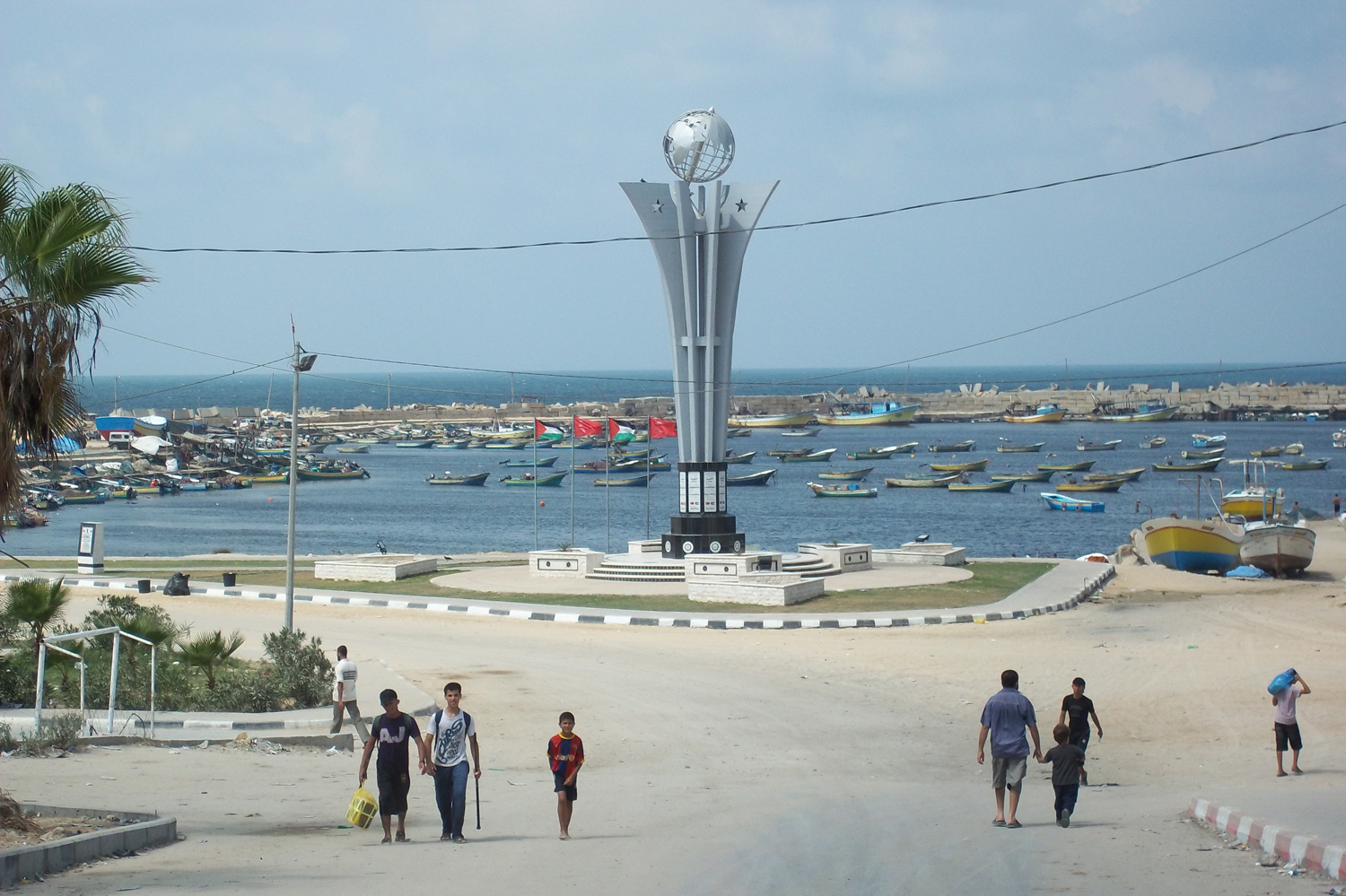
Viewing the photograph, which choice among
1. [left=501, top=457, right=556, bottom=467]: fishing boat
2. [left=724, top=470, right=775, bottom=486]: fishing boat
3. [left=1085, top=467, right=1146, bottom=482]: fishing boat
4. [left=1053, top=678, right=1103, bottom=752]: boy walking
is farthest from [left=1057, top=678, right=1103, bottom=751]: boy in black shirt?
[left=501, top=457, right=556, bottom=467]: fishing boat

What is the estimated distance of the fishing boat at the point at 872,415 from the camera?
178 metres

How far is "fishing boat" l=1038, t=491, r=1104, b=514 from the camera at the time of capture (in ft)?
263

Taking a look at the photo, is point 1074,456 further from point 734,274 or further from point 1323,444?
point 734,274

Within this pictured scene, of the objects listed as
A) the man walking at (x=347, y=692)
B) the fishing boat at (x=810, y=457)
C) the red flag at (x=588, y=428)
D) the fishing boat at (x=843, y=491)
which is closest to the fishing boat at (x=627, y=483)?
the fishing boat at (x=843, y=491)

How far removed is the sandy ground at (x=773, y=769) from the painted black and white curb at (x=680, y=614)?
0.66 m

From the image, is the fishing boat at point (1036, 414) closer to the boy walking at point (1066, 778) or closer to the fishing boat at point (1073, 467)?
the fishing boat at point (1073, 467)

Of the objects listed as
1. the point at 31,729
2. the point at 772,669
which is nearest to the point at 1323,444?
the point at 772,669

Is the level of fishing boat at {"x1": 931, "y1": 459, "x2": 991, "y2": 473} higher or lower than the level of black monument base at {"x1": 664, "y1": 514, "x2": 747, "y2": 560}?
higher

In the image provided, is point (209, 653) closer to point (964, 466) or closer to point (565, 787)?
point (565, 787)

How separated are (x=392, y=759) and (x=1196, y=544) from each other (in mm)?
33333

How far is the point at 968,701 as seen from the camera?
18.3m

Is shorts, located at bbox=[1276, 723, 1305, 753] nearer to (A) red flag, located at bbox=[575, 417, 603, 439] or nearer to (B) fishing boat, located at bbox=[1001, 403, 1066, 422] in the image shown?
(A) red flag, located at bbox=[575, 417, 603, 439]

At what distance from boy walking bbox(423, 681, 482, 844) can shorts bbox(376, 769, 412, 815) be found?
0.24 m

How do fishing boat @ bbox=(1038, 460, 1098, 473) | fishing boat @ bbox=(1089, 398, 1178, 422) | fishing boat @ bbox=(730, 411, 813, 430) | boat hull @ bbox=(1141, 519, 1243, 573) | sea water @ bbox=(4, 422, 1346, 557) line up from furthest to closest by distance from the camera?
fishing boat @ bbox=(730, 411, 813, 430), fishing boat @ bbox=(1089, 398, 1178, 422), fishing boat @ bbox=(1038, 460, 1098, 473), sea water @ bbox=(4, 422, 1346, 557), boat hull @ bbox=(1141, 519, 1243, 573)
